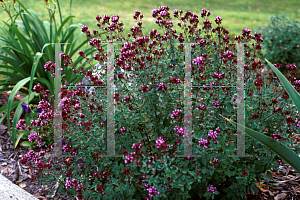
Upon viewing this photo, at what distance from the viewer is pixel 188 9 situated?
446 inches

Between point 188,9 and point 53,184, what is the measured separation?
32.1ft

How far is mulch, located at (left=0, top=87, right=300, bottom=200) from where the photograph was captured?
271cm

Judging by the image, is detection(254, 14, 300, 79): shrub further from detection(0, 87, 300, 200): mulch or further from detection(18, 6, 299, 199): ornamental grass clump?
detection(18, 6, 299, 199): ornamental grass clump

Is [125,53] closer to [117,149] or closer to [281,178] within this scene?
[117,149]

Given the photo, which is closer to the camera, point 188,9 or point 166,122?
point 166,122

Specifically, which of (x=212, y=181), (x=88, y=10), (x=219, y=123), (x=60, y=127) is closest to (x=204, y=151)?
(x=219, y=123)

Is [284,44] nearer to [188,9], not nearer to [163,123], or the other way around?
[163,123]

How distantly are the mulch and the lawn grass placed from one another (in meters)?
5.59

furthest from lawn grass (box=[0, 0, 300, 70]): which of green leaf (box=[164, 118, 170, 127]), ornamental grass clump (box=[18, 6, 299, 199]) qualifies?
green leaf (box=[164, 118, 170, 127])

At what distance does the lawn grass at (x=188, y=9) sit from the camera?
30.6ft

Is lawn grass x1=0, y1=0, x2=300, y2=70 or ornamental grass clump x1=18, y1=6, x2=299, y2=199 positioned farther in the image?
lawn grass x1=0, y1=0, x2=300, y2=70

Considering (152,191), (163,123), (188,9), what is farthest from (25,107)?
(188,9)

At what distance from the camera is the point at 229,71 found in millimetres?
2400

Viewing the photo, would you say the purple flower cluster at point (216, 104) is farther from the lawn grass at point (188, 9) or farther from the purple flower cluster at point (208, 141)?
the lawn grass at point (188, 9)
